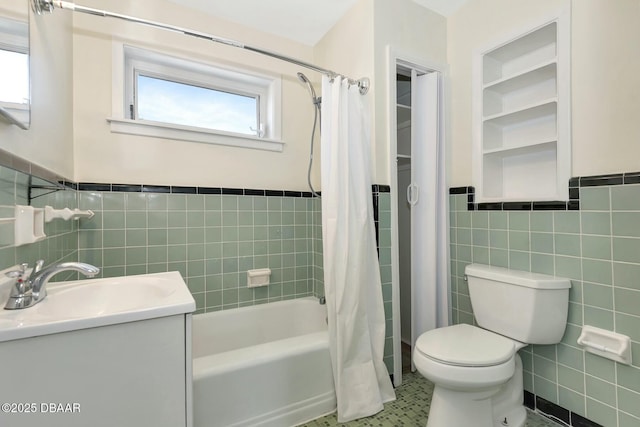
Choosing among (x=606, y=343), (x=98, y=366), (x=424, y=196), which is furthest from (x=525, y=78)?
(x=98, y=366)

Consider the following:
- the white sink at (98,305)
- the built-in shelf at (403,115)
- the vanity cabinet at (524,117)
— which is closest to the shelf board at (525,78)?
the vanity cabinet at (524,117)

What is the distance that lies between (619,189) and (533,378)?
1027 mm

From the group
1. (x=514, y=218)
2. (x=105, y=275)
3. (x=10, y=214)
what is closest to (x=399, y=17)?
(x=514, y=218)

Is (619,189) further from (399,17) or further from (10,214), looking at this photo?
(10,214)

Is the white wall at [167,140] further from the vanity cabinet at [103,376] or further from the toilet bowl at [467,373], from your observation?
the toilet bowl at [467,373]

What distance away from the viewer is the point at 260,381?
1.35 meters

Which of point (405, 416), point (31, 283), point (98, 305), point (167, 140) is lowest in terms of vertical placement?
point (405, 416)

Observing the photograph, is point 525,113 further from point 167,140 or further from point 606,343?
point 167,140

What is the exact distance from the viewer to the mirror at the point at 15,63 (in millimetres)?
847

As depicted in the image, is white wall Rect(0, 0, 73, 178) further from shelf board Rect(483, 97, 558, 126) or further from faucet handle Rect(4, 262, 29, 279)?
shelf board Rect(483, 97, 558, 126)

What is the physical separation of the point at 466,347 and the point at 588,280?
0.65 metres

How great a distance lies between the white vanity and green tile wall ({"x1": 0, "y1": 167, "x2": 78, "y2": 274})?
0.54ft

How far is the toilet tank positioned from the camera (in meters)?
1.32

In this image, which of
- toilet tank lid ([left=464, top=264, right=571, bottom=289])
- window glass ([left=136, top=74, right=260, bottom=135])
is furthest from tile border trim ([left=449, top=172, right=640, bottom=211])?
window glass ([left=136, top=74, right=260, bottom=135])
